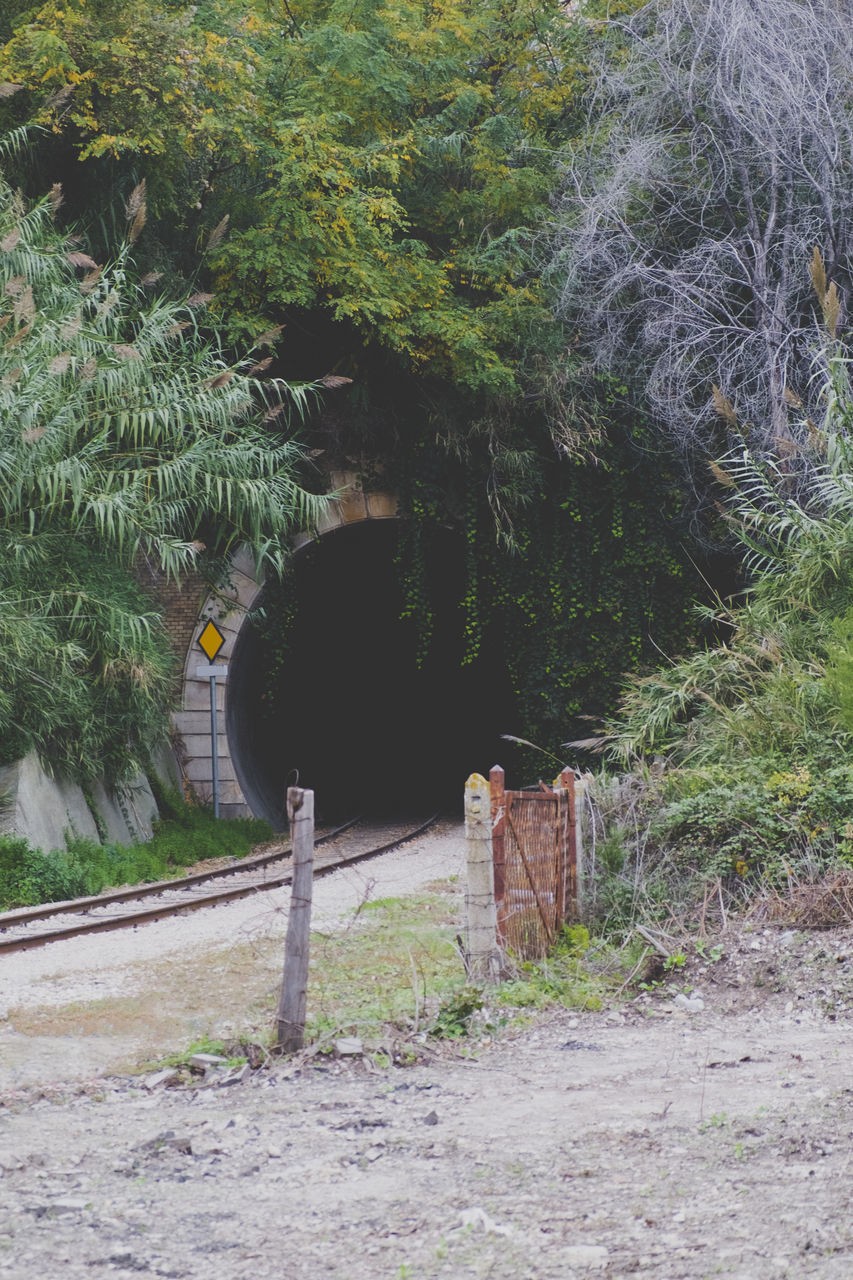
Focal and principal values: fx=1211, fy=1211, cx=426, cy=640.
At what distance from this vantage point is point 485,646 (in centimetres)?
2416

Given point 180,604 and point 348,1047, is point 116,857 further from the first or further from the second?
point 348,1047

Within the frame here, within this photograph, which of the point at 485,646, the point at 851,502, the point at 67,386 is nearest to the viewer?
the point at 851,502

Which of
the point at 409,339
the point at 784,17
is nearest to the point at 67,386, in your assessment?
the point at 409,339

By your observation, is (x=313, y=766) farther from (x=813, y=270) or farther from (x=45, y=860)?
(x=813, y=270)

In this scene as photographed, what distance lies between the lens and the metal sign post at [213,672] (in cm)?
1686

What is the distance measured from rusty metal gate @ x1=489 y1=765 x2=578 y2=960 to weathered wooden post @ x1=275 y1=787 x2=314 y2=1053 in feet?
5.31

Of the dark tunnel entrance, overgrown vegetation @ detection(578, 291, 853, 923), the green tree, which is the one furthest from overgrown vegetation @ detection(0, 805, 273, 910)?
overgrown vegetation @ detection(578, 291, 853, 923)

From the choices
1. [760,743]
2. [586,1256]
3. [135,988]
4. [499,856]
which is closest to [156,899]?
[135,988]

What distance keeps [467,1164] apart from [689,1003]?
9.65 ft

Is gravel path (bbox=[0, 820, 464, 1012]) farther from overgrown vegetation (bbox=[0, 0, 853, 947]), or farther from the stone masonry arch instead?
the stone masonry arch

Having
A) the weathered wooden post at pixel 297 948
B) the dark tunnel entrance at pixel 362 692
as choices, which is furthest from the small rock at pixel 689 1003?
the dark tunnel entrance at pixel 362 692

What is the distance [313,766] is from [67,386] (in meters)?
13.4

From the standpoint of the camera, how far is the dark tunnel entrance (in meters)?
19.0

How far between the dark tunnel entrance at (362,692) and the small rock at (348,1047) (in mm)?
12050
